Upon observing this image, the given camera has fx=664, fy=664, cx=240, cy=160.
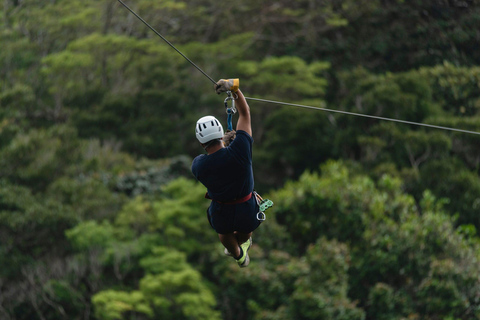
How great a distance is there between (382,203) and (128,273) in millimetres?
5719

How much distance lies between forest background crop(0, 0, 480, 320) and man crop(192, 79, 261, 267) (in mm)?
6315

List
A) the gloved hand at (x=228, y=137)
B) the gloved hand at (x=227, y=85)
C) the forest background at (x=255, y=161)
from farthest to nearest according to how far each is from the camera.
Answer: the forest background at (x=255, y=161) → the gloved hand at (x=228, y=137) → the gloved hand at (x=227, y=85)

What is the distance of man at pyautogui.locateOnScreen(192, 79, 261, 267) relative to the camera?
11.0 ft

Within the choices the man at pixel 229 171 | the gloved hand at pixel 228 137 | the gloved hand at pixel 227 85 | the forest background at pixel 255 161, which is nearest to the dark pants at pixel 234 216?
the man at pixel 229 171

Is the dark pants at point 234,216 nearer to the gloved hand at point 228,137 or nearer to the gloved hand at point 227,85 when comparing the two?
the gloved hand at point 228,137

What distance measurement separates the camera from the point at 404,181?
13.9 meters

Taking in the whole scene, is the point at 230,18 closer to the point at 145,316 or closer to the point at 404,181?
the point at 404,181

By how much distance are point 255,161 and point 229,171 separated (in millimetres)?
14015

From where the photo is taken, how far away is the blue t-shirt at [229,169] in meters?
3.35

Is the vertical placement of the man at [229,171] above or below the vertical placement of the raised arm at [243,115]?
below

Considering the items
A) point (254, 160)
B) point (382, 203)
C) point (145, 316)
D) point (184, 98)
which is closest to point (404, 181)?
point (382, 203)

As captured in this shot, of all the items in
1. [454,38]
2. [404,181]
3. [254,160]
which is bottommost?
[254,160]

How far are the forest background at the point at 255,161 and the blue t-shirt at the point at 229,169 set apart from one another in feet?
21.3

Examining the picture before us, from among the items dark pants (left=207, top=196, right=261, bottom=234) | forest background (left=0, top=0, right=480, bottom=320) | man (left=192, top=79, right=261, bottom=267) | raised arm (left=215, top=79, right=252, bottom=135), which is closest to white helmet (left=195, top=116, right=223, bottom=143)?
man (left=192, top=79, right=261, bottom=267)
